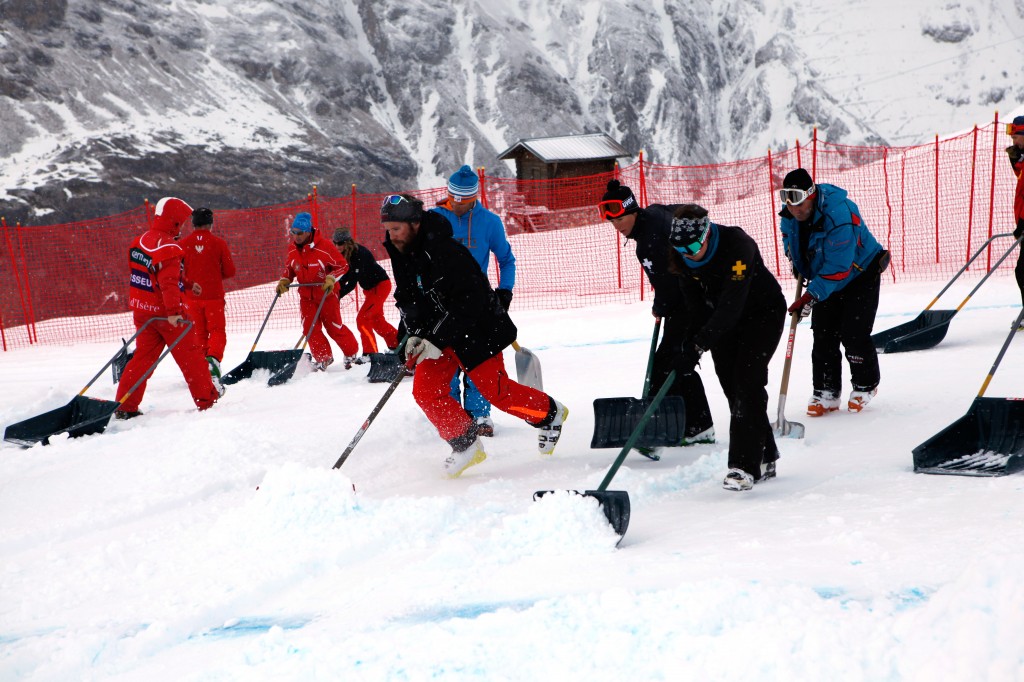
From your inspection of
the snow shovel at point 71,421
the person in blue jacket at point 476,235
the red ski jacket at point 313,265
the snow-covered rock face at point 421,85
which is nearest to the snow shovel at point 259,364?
the red ski jacket at point 313,265

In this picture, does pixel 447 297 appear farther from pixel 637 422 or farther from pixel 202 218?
pixel 202 218

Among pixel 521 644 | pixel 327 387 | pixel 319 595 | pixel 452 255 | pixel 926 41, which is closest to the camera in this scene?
pixel 521 644

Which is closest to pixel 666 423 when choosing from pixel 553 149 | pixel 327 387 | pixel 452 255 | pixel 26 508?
pixel 452 255

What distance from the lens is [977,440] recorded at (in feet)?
12.4

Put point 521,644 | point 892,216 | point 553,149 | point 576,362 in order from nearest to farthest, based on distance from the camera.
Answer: point 521,644 → point 576,362 → point 892,216 → point 553,149

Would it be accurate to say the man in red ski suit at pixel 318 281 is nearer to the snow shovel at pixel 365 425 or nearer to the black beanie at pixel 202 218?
the black beanie at pixel 202 218

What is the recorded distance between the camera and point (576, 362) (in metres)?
7.82

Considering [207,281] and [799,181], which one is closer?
[799,181]

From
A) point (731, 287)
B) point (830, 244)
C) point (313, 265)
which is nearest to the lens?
point (731, 287)

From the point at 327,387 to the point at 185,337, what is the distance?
4.56ft

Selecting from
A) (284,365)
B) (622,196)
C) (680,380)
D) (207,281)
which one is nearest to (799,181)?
(622,196)

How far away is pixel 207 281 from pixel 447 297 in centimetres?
415

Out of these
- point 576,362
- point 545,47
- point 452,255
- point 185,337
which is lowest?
point 576,362

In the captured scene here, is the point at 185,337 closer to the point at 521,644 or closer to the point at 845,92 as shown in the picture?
the point at 521,644
